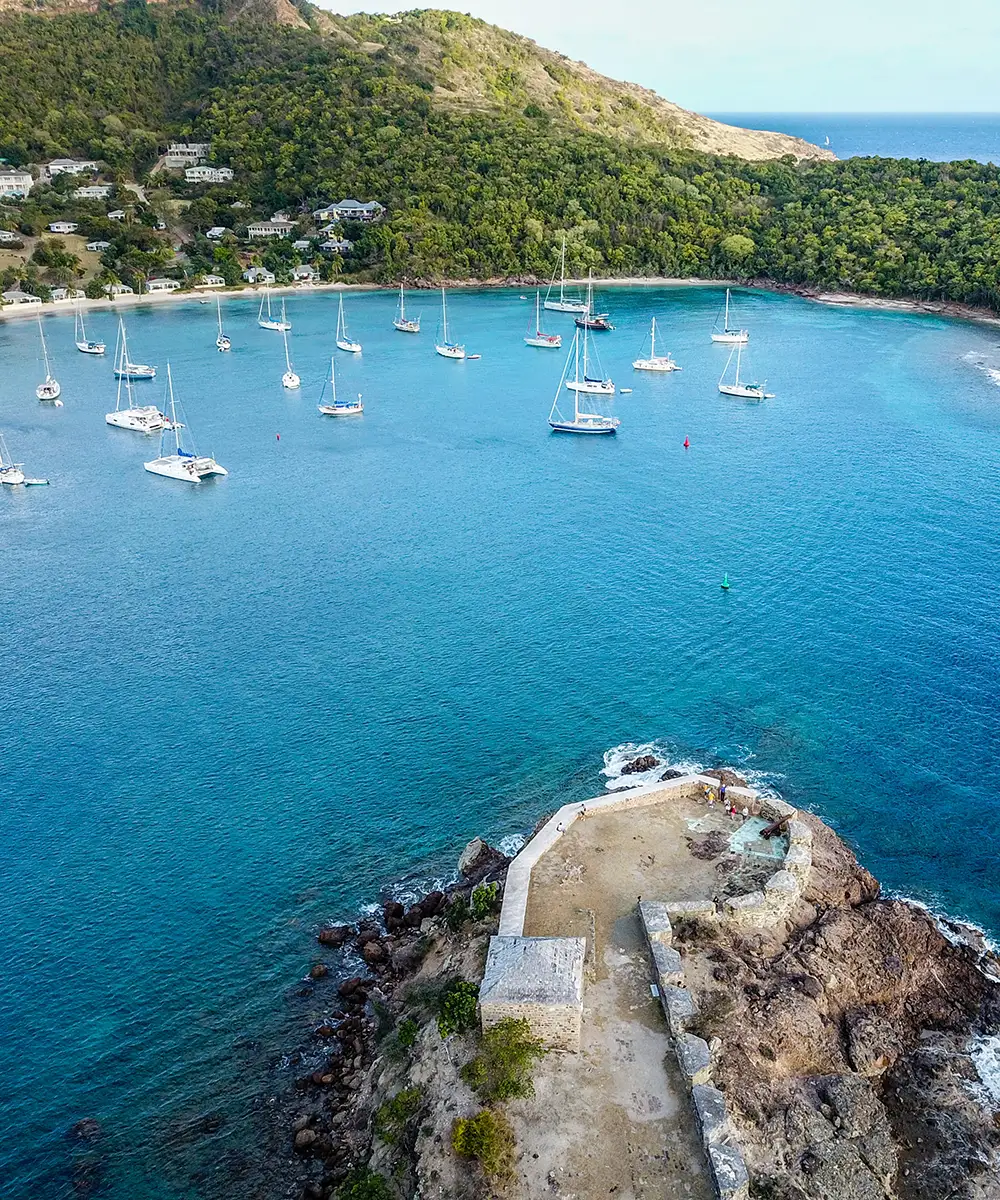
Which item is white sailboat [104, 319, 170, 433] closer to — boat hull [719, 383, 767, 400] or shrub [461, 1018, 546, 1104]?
boat hull [719, 383, 767, 400]

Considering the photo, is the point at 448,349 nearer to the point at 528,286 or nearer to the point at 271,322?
the point at 271,322

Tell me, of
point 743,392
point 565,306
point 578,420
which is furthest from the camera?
point 565,306

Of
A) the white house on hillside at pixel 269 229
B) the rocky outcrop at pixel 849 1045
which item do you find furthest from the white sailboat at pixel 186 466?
the white house on hillside at pixel 269 229

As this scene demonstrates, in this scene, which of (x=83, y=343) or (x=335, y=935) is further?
(x=83, y=343)

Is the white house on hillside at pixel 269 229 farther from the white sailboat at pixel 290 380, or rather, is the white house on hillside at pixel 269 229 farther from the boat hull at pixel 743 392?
the boat hull at pixel 743 392

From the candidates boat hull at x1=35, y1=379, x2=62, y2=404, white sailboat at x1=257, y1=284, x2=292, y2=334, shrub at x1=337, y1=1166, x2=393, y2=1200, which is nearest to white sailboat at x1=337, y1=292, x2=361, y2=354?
white sailboat at x1=257, y1=284, x2=292, y2=334

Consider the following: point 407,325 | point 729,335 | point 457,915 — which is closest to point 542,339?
point 407,325
